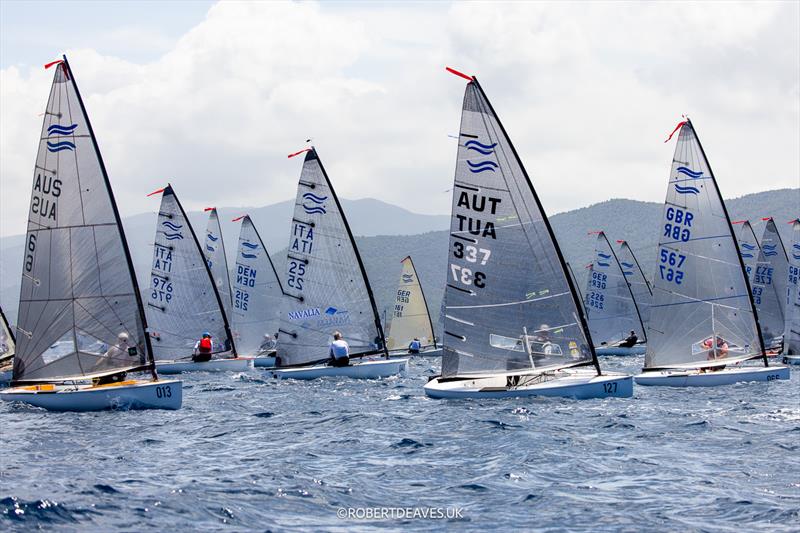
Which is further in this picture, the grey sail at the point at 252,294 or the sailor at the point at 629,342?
the sailor at the point at 629,342

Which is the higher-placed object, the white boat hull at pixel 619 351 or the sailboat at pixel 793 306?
the sailboat at pixel 793 306

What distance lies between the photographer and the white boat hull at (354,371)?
3425 cm

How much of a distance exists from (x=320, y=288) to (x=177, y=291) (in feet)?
31.5

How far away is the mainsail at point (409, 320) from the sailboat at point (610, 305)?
10.2 m

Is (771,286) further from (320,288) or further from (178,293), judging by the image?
(178,293)

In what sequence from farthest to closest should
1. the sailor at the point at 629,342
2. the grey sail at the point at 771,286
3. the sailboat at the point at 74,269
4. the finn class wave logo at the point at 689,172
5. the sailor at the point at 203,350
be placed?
1. the sailor at the point at 629,342
2. the grey sail at the point at 771,286
3. the sailor at the point at 203,350
4. the finn class wave logo at the point at 689,172
5. the sailboat at the point at 74,269

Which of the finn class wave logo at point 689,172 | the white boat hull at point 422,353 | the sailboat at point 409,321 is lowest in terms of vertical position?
the white boat hull at point 422,353

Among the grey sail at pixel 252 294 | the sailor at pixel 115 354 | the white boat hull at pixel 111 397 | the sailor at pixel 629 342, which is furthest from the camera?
the sailor at pixel 629 342

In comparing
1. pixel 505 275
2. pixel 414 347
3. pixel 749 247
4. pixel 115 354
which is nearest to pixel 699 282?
pixel 505 275

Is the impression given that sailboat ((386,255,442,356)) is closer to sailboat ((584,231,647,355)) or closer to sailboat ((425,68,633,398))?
sailboat ((584,231,647,355))

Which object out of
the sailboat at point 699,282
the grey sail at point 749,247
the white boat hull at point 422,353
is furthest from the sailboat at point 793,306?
the white boat hull at point 422,353

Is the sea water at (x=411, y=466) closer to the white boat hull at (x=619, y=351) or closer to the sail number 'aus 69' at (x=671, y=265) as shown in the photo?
the sail number 'aus 69' at (x=671, y=265)

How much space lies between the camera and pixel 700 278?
3197 centimetres

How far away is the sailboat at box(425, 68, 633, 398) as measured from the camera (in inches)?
985
